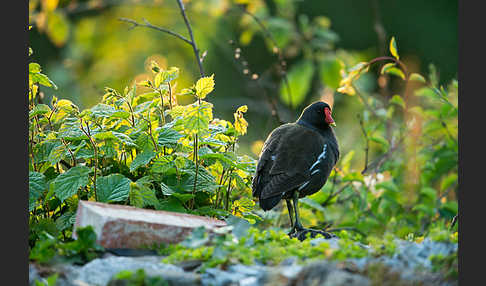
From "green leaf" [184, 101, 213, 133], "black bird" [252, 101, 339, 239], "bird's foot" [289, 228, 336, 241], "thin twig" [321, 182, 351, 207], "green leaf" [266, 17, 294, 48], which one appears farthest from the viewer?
"green leaf" [266, 17, 294, 48]

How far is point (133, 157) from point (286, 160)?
100cm

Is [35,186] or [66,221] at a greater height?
[35,186]

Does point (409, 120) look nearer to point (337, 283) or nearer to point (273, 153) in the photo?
point (273, 153)

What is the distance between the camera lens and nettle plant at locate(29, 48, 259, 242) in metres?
3.08

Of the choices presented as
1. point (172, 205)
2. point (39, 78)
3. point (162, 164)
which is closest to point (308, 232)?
point (172, 205)

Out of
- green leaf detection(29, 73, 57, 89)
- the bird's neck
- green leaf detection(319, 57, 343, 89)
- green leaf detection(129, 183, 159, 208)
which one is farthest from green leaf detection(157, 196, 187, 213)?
green leaf detection(319, 57, 343, 89)

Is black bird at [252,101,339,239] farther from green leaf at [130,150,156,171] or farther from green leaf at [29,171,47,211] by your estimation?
green leaf at [29,171,47,211]

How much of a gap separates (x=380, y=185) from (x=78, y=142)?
241 centimetres

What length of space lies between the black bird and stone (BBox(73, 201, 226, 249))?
2.79 ft

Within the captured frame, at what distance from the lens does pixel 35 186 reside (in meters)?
3.09

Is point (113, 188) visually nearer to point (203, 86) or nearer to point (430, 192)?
point (203, 86)

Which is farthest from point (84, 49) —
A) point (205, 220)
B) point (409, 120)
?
point (205, 220)

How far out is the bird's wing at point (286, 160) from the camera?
3.62 metres

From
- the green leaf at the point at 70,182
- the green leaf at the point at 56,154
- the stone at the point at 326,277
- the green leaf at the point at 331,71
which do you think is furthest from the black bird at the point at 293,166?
the green leaf at the point at 331,71
